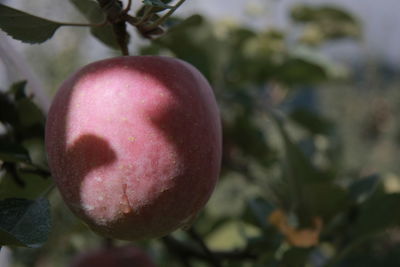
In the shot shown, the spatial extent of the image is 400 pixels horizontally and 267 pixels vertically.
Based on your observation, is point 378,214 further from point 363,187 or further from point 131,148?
point 131,148

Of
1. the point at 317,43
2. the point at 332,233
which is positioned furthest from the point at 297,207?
the point at 317,43

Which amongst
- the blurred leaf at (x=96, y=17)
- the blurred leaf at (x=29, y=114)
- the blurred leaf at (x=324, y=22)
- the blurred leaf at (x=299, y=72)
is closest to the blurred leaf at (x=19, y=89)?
the blurred leaf at (x=29, y=114)

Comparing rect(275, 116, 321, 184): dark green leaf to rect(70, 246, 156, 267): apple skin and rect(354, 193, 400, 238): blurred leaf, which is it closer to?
rect(354, 193, 400, 238): blurred leaf

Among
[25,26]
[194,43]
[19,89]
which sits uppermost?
[25,26]

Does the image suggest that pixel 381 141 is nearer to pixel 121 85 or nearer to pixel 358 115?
pixel 358 115

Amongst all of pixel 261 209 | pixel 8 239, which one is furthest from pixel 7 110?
pixel 261 209

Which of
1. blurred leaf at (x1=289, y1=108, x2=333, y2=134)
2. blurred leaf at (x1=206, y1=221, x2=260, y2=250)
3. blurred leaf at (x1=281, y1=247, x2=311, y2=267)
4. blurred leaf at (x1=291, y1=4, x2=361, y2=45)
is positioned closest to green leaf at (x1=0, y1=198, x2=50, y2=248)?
blurred leaf at (x1=281, y1=247, x2=311, y2=267)
